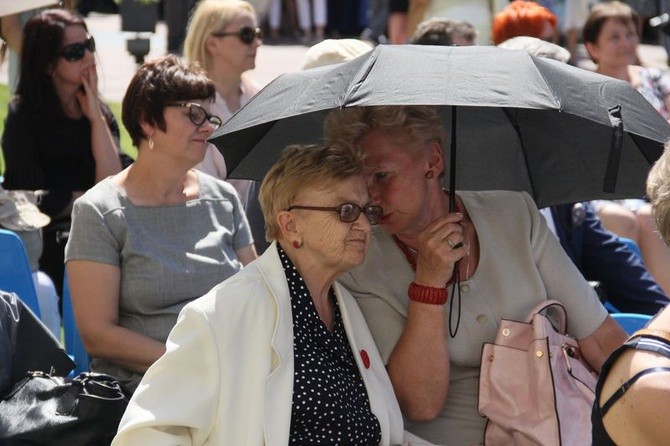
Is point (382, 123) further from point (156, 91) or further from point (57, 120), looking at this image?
point (57, 120)

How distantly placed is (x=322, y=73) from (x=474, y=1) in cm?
491

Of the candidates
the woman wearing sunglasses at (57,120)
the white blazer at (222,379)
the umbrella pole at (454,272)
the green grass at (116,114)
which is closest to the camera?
the white blazer at (222,379)

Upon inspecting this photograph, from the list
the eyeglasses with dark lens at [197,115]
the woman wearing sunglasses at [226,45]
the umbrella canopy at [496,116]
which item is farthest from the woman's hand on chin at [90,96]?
the umbrella canopy at [496,116]

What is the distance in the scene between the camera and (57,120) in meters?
5.39

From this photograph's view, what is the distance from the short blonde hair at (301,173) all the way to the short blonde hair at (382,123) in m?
0.12

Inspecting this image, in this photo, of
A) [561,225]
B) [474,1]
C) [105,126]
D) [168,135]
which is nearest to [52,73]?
[105,126]

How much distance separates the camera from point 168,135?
412 cm

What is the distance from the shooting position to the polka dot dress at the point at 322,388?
293cm

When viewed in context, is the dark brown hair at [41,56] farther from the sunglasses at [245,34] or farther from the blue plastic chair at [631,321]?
the blue plastic chair at [631,321]

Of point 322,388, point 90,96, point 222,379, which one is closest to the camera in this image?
point 222,379

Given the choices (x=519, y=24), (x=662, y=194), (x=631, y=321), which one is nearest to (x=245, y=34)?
(x=519, y=24)

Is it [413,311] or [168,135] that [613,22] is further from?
[413,311]

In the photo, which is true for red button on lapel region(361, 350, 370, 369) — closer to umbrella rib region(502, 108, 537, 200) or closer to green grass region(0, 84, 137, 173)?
umbrella rib region(502, 108, 537, 200)

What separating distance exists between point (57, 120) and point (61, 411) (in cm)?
231
